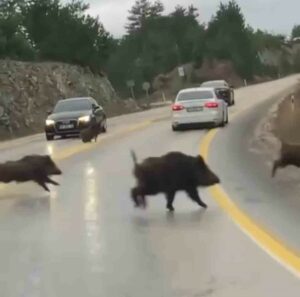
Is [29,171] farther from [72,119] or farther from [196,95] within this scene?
[196,95]

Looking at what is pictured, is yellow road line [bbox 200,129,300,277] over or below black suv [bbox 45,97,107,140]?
over

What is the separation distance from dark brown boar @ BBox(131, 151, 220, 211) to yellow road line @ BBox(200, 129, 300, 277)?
66 cm

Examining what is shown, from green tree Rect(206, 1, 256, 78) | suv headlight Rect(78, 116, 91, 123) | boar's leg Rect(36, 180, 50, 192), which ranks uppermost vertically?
boar's leg Rect(36, 180, 50, 192)

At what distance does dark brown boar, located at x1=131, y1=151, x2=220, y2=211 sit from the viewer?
44.0ft

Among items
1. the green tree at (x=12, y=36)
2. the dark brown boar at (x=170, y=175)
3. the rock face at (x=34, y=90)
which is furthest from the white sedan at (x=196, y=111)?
the green tree at (x=12, y=36)

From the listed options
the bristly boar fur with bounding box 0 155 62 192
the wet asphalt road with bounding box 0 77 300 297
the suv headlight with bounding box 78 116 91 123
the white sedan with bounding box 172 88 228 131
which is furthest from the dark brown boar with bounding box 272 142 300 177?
the suv headlight with bounding box 78 116 91 123

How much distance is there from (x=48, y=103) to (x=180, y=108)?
23.6m

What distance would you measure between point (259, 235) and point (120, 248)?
68.9 inches

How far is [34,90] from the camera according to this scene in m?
58.1

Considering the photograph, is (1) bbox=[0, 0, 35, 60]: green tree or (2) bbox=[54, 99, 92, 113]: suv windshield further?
(1) bbox=[0, 0, 35, 60]: green tree

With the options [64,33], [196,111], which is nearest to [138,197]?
[196,111]

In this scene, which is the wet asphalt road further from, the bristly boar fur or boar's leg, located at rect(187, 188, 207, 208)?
the bristly boar fur

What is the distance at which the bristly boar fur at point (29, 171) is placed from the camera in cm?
1639

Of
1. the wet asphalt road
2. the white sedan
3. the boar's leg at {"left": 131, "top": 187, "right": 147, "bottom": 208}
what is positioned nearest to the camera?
the wet asphalt road
